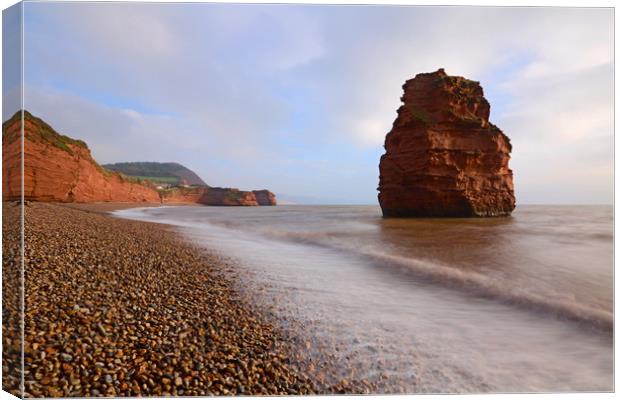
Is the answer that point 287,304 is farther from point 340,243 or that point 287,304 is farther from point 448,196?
point 448,196

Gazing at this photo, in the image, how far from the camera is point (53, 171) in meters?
21.0

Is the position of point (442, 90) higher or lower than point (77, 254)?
higher

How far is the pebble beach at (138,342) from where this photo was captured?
2137 millimetres

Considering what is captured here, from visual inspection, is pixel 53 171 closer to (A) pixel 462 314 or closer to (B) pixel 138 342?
(B) pixel 138 342

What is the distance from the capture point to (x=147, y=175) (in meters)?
77.4

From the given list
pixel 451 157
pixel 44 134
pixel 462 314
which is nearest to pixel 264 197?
pixel 451 157

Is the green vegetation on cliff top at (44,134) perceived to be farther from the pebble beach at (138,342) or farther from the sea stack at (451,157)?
the sea stack at (451,157)

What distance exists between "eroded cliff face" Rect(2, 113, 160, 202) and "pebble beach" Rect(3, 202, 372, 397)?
18.5 inches

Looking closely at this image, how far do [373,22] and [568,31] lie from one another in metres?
2.55

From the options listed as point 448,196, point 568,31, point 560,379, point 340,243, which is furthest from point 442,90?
point 560,379

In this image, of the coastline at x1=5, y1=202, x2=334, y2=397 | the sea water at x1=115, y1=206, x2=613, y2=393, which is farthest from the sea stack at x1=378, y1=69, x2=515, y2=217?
the coastline at x1=5, y1=202, x2=334, y2=397

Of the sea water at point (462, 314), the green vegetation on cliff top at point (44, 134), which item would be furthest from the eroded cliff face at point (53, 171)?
the sea water at point (462, 314)

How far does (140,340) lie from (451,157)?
71.0 ft

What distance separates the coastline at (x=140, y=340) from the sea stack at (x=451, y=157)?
19.6 metres
